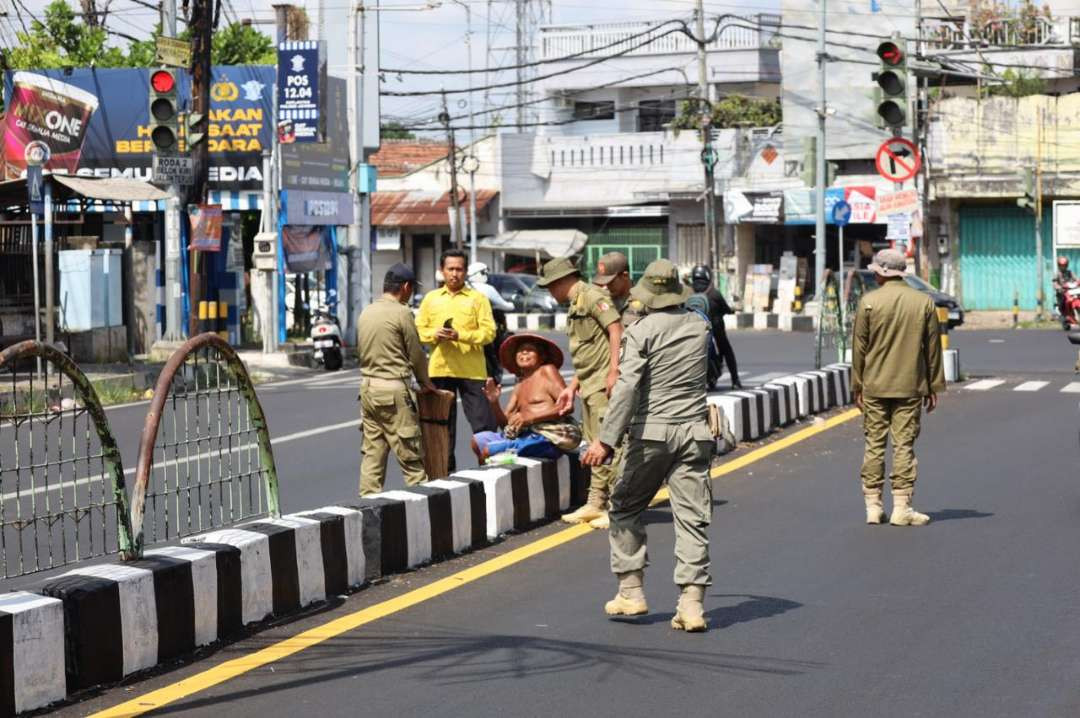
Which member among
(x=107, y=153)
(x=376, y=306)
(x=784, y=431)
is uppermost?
(x=107, y=153)

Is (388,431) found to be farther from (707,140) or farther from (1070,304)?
(707,140)

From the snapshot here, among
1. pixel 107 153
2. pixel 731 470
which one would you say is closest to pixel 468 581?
pixel 731 470

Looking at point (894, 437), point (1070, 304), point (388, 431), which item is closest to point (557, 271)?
point (388, 431)

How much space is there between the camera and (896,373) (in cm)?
1112

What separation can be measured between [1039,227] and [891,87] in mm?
27390

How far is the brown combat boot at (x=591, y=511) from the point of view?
1111 cm

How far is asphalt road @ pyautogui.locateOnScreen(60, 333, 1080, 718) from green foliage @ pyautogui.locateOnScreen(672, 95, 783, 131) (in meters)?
41.9

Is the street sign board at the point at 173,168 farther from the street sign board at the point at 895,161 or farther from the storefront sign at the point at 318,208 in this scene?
the storefront sign at the point at 318,208

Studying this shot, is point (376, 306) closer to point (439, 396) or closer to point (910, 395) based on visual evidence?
point (439, 396)

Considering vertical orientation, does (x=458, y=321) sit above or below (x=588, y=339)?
above

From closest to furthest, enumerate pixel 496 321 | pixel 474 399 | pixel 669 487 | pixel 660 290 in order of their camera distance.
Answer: pixel 669 487 < pixel 660 290 < pixel 474 399 < pixel 496 321

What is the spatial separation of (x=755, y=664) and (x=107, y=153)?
3155 centimetres

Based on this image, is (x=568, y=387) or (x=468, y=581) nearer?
(x=468, y=581)

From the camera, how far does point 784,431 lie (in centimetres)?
1755
